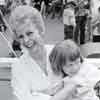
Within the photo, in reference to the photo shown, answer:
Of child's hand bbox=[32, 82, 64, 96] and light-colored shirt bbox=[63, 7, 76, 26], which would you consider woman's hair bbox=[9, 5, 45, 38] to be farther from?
child's hand bbox=[32, 82, 64, 96]

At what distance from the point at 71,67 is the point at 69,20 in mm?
282

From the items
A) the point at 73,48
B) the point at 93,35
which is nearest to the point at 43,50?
the point at 73,48

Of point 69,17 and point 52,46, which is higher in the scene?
point 69,17

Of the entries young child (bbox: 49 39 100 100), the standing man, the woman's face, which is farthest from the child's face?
the woman's face

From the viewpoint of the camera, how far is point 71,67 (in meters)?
1.84

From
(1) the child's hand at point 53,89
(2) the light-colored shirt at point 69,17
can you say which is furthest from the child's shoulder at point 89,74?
(2) the light-colored shirt at point 69,17

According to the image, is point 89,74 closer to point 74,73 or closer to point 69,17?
point 74,73

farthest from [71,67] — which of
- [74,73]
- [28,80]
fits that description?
[28,80]

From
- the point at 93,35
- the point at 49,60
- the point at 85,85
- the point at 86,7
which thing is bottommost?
the point at 85,85

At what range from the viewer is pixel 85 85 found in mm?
1834

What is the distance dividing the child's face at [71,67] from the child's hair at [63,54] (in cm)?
2

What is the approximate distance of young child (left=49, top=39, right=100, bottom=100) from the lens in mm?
1822

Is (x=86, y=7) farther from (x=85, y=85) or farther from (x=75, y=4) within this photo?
(x=85, y=85)

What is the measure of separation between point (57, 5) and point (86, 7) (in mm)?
174
